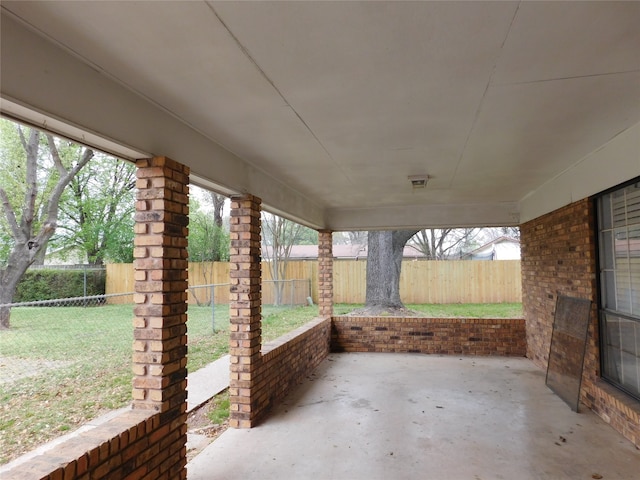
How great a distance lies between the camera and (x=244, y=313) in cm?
391

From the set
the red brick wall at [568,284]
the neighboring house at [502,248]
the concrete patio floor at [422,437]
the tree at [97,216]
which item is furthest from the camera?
the neighboring house at [502,248]

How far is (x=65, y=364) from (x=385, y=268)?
7.18 m

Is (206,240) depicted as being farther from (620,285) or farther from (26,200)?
(620,285)

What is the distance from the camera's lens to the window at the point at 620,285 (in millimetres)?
3678

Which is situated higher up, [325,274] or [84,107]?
[84,107]

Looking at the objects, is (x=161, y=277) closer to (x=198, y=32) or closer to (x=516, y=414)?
(x=198, y=32)

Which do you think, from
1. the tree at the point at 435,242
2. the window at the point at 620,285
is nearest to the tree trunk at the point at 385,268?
the window at the point at 620,285

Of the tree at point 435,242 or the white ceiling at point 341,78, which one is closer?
the white ceiling at point 341,78

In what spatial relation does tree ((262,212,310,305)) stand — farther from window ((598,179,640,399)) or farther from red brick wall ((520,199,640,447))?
window ((598,179,640,399))

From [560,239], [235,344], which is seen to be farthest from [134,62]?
[560,239]

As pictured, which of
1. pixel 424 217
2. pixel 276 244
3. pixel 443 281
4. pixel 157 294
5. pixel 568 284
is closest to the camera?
pixel 157 294

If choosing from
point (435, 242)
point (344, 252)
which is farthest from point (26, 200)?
point (435, 242)

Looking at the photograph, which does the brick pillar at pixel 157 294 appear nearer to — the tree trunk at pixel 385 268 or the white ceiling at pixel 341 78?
the white ceiling at pixel 341 78

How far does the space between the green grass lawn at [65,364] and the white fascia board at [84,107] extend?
2768 millimetres
